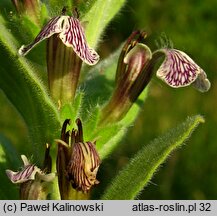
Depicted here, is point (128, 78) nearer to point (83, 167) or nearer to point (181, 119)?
point (83, 167)

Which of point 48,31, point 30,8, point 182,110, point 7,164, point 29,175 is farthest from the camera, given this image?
point 182,110

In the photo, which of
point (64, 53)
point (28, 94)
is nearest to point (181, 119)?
point (28, 94)

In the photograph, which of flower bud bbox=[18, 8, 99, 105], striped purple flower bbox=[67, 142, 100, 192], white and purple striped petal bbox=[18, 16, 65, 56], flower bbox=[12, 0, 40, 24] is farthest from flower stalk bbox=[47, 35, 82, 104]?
striped purple flower bbox=[67, 142, 100, 192]

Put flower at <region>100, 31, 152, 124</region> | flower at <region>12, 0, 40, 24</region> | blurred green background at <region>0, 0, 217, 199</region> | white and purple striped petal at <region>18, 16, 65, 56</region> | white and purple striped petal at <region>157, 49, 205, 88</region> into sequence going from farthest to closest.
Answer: blurred green background at <region>0, 0, 217, 199</region>
flower at <region>100, 31, 152, 124</region>
flower at <region>12, 0, 40, 24</region>
white and purple striped petal at <region>157, 49, 205, 88</region>
white and purple striped petal at <region>18, 16, 65, 56</region>

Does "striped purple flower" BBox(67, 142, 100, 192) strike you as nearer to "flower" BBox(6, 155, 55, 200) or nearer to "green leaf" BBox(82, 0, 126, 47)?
"flower" BBox(6, 155, 55, 200)

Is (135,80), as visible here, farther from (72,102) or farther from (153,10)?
(153,10)
